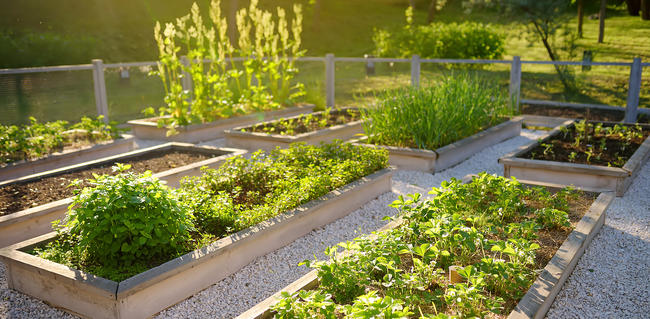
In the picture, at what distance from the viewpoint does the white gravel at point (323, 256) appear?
3322mm

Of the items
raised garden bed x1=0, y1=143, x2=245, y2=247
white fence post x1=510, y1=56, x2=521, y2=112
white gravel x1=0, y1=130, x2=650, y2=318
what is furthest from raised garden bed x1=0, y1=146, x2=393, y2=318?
white fence post x1=510, y1=56, x2=521, y2=112

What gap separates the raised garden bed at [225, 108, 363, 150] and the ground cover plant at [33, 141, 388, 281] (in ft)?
8.04

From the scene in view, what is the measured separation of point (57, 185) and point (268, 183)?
2.12 metres

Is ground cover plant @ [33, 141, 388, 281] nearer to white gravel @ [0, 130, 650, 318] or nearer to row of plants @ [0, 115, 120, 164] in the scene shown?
white gravel @ [0, 130, 650, 318]

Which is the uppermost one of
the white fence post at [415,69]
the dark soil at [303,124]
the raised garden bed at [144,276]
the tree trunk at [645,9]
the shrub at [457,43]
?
the tree trunk at [645,9]

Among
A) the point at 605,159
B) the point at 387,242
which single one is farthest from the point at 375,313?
the point at 605,159

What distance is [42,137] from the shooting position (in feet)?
20.7

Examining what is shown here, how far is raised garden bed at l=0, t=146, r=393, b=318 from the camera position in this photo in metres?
3.07

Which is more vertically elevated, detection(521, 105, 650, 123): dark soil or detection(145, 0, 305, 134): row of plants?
detection(145, 0, 305, 134): row of plants

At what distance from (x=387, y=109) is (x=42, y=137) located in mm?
4310

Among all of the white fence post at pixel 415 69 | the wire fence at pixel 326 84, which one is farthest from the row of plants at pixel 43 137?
the white fence post at pixel 415 69

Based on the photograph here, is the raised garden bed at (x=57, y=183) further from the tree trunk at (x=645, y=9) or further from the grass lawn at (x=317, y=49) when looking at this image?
the tree trunk at (x=645, y=9)

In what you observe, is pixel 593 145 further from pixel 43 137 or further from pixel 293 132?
pixel 43 137

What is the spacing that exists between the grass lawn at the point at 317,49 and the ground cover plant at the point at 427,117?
175 centimetres
